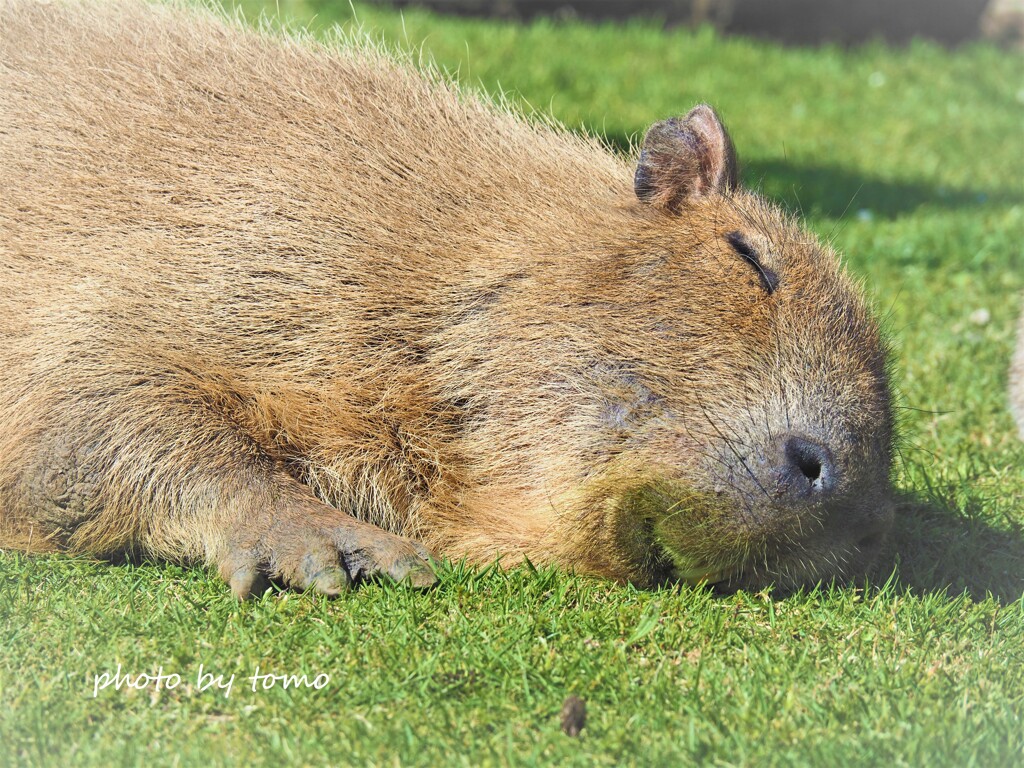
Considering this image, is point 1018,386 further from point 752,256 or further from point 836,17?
point 836,17

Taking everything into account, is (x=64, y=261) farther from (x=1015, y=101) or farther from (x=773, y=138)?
(x=1015, y=101)

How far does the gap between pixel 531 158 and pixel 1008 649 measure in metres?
2.03

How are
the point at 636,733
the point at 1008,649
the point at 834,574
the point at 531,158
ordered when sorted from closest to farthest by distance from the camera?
the point at 636,733
the point at 1008,649
the point at 834,574
the point at 531,158

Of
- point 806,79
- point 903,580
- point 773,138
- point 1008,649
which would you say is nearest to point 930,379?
point 903,580

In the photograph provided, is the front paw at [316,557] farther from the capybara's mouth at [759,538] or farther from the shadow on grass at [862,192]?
the shadow on grass at [862,192]

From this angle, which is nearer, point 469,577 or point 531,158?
point 469,577

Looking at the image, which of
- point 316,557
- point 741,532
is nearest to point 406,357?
point 316,557

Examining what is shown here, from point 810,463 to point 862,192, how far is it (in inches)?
219

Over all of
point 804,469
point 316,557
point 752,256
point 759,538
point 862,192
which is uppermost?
point 752,256

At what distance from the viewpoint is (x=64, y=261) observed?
3.52 m

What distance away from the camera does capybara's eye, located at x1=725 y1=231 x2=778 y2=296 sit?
11.1 feet

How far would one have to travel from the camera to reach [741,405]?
10.6ft

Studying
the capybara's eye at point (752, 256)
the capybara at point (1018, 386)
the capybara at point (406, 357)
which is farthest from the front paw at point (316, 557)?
the capybara at point (1018, 386)

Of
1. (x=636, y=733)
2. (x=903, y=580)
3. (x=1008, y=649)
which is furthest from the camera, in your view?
(x=903, y=580)
